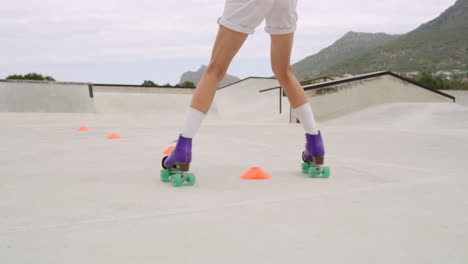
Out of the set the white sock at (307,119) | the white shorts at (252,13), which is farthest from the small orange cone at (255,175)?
the white shorts at (252,13)

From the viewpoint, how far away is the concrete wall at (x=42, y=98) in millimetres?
13641

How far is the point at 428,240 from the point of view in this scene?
1458 mm

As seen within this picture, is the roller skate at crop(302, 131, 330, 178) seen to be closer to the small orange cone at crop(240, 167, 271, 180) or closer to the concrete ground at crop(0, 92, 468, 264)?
the concrete ground at crop(0, 92, 468, 264)

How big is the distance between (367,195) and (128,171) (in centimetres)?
194

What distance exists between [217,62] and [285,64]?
600mm

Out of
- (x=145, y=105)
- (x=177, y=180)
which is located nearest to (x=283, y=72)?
(x=177, y=180)

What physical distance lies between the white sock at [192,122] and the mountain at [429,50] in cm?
7073

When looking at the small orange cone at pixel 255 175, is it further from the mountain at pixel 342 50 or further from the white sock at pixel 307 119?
the mountain at pixel 342 50

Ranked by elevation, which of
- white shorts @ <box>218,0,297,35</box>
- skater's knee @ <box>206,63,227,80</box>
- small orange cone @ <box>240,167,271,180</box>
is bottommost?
small orange cone @ <box>240,167,271,180</box>

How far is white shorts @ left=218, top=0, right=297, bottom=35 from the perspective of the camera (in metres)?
2.54

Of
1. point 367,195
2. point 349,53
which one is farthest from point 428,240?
point 349,53

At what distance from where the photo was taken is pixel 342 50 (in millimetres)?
125312

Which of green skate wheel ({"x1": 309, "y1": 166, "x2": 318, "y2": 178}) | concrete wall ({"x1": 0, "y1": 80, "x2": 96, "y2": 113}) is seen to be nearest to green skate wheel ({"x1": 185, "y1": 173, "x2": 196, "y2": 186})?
green skate wheel ({"x1": 309, "y1": 166, "x2": 318, "y2": 178})

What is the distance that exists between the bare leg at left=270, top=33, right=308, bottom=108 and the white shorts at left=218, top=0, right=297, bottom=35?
0.16 meters
